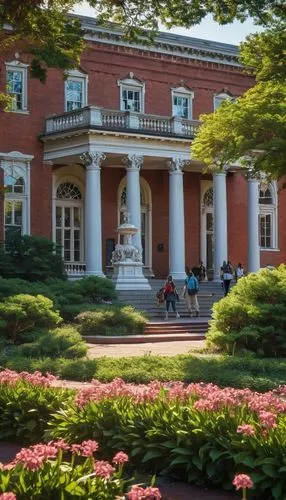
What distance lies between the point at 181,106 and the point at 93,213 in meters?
11.4

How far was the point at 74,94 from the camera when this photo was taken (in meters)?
40.5

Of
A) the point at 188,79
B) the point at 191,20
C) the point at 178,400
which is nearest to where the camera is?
the point at 178,400

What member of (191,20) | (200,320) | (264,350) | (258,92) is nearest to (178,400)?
(264,350)

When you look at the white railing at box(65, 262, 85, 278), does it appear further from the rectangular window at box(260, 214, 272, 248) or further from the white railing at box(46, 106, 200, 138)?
the rectangular window at box(260, 214, 272, 248)

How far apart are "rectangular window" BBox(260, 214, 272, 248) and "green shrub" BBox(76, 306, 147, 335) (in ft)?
74.0

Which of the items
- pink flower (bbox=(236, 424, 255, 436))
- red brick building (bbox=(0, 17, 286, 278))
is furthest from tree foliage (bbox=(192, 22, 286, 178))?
pink flower (bbox=(236, 424, 255, 436))

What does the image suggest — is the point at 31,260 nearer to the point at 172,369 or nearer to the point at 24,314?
the point at 24,314

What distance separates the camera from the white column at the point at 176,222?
38.1 metres

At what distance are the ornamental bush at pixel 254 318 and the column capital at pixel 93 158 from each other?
1812cm

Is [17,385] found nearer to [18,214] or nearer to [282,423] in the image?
[282,423]

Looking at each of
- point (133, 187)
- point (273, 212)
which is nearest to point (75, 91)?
point (133, 187)

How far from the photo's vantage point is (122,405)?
7363 mm

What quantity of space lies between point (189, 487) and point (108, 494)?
1.75m

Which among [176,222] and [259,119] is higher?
[259,119]
